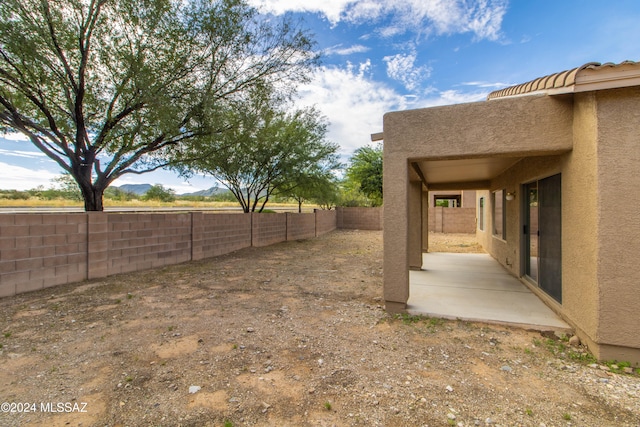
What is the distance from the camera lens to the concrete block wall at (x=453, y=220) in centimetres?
1802

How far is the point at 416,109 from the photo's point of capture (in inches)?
163

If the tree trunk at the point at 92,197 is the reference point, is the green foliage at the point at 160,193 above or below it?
above

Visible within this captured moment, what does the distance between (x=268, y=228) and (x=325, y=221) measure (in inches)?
269

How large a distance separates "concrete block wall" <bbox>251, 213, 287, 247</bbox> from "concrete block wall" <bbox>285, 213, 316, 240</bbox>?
1.39ft

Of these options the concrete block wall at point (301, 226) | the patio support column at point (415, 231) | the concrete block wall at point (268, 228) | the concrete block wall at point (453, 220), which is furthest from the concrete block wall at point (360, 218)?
the patio support column at point (415, 231)

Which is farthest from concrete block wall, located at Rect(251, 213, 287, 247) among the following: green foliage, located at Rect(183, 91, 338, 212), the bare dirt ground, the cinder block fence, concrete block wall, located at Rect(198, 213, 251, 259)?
the bare dirt ground

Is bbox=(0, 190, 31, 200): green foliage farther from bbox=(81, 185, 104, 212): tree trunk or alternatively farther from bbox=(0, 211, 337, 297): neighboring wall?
bbox=(0, 211, 337, 297): neighboring wall

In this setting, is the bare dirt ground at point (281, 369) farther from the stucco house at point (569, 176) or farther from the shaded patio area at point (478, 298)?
the stucco house at point (569, 176)

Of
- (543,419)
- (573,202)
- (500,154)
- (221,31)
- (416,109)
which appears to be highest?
(221,31)

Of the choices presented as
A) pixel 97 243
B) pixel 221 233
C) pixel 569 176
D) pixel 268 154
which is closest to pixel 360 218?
pixel 268 154

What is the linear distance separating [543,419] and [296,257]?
25.5 ft

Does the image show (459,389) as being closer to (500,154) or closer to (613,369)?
(613,369)

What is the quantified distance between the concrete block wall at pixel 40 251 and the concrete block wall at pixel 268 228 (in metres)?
6.05

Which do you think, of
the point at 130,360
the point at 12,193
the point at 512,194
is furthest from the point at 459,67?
the point at 12,193
